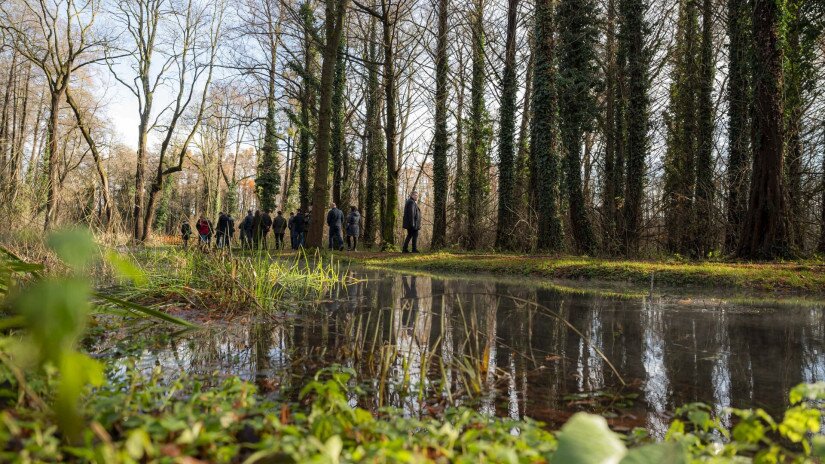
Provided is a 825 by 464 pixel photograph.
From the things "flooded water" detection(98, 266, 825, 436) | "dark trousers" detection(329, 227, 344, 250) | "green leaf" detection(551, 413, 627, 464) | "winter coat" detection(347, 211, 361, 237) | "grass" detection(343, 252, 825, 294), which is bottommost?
"flooded water" detection(98, 266, 825, 436)

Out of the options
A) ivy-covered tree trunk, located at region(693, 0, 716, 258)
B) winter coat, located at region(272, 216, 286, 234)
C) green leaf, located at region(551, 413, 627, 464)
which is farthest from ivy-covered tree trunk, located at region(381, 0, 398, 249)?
green leaf, located at region(551, 413, 627, 464)

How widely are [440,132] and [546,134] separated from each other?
16.6ft

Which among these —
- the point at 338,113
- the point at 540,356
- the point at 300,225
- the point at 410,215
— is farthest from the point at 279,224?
the point at 540,356

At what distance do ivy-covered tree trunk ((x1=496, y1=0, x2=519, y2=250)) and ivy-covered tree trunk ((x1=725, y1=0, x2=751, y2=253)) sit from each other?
229 inches

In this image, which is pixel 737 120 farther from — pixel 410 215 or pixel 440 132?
pixel 410 215

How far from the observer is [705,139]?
15.4m

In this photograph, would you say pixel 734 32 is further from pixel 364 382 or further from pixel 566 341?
pixel 364 382

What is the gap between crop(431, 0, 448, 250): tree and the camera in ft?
59.8

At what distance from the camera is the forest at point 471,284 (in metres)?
1.48

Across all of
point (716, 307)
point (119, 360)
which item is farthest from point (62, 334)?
point (716, 307)

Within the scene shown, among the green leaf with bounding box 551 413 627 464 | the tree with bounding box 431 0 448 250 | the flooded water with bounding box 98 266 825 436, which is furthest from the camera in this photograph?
the tree with bounding box 431 0 448 250

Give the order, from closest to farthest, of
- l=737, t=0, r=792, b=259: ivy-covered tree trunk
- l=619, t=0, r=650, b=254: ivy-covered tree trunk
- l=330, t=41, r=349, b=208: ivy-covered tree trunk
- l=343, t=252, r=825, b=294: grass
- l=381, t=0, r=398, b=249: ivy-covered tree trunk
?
l=343, t=252, r=825, b=294: grass → l=737, t=0, r=792, b=259: ivy-covered tree trunk → l=619, t=0, r=650, b=254: ivy-covered tree trunk → l=381, t=0, r=398, b=249: ivy-covered tree trunk → l=330, t=41, r=349, b=208: ivy-covered tree trunk

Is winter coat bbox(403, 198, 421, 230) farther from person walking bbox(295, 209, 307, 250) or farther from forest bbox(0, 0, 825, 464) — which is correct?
person walking bbox(295, 209, 307, 250)

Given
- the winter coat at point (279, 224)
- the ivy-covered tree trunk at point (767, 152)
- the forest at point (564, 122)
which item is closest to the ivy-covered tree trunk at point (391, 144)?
the forest at point (564, 122)
